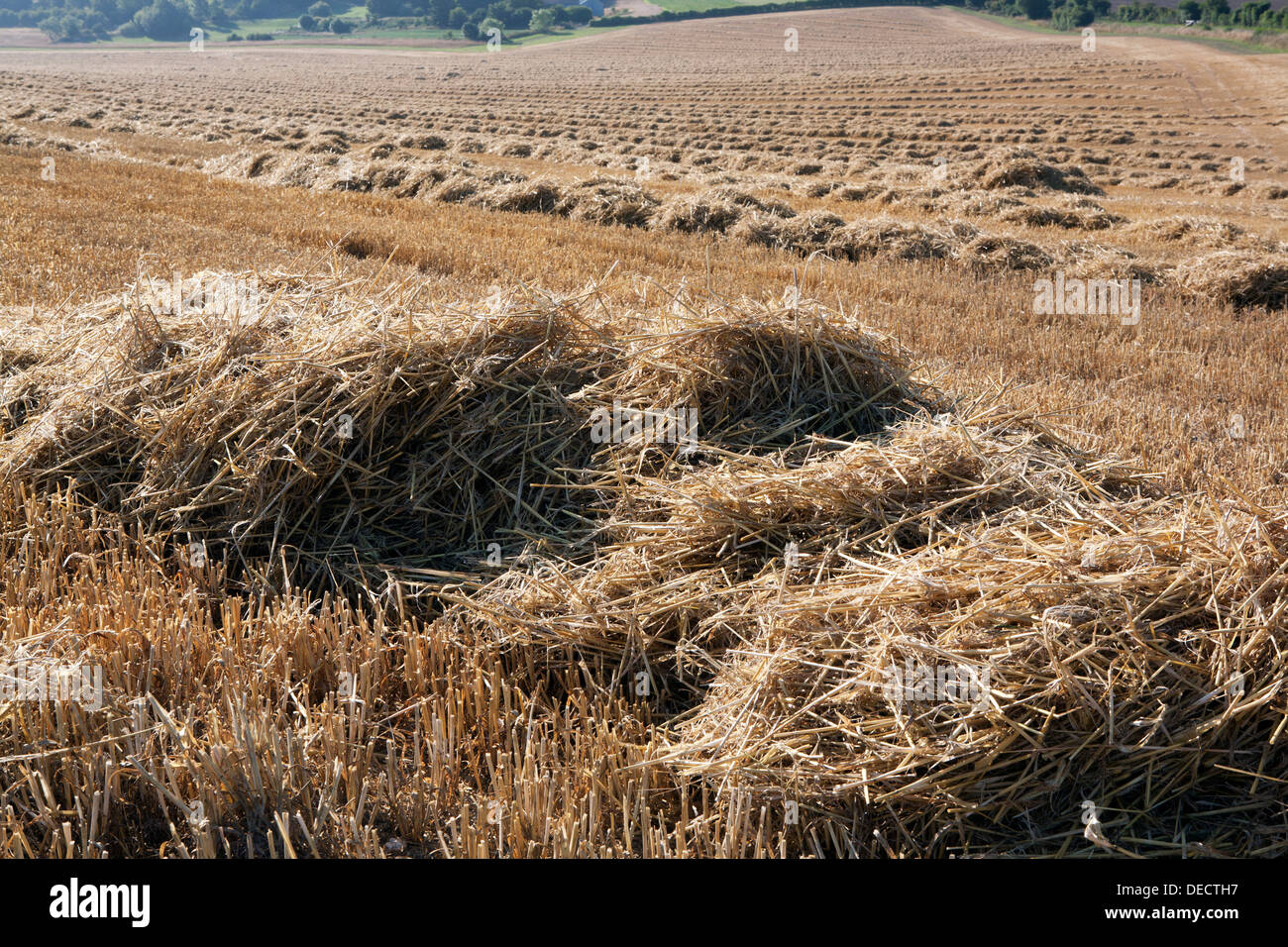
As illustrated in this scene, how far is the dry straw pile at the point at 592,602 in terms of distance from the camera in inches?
93.7

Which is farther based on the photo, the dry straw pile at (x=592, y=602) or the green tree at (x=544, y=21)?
the green tree at (x=544, y=21)

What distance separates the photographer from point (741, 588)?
10.4 feet

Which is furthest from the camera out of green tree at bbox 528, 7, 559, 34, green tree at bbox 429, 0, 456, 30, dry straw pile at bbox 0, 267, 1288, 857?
green tree at bbox 429, 0, 456, 30

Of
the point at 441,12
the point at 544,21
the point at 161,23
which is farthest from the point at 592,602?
the point at 161,23

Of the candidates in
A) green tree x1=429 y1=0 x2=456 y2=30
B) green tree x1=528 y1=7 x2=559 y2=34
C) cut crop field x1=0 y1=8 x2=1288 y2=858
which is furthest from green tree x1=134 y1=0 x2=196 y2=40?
cut crop field x1=0 y1=8 x2=1288 y2=858

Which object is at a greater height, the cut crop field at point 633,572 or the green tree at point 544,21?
the green tree at point 544,21

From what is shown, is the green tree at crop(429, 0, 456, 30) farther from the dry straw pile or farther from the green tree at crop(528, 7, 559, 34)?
the dry straw pile

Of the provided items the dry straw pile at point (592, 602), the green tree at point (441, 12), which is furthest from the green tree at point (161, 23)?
the dry straw pile at point (592, 602)

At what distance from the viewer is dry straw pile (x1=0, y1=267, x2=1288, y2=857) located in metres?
2.38

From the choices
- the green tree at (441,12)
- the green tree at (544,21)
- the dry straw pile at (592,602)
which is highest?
the green tree at (441,12)

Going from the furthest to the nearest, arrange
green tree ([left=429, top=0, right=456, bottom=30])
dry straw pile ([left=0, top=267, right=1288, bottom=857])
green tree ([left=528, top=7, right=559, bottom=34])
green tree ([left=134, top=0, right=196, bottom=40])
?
green tree ([left=134, top=0, right=196, bottom=40]), green tree ([left=429, top=0, right=456, bottom=30]), green tree ([left=528, top=7, right=559, bottom=34]), dry straw pile ([left=0, top=267, right=1288, bottom=857])

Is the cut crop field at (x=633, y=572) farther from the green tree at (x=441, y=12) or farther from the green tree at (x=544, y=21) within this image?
the green tree at (x=441, y=12)

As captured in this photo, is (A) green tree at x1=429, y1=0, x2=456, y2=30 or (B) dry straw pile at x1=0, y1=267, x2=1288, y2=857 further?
(A) green tree at x1=429, y1=0, x2=456, y2=30

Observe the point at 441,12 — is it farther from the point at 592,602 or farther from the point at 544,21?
the point at 592,602
